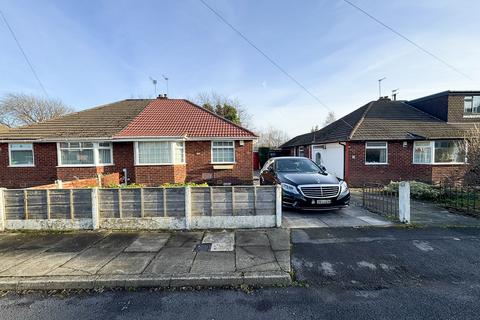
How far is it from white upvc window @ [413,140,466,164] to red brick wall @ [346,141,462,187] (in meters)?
0.28

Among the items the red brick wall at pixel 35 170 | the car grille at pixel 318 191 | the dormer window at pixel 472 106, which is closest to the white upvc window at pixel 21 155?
the red brick wall at pixel 35 170

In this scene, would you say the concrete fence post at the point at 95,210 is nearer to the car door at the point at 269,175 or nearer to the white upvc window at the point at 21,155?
the car door at the point at 269,175

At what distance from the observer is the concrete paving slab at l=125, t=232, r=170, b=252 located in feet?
13.8

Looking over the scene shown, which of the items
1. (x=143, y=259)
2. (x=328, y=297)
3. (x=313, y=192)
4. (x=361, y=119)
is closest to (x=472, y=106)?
(x=361, y=119)

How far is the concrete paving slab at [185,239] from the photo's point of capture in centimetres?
438

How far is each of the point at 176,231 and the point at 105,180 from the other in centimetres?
515

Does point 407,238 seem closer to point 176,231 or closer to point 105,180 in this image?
point 176,231

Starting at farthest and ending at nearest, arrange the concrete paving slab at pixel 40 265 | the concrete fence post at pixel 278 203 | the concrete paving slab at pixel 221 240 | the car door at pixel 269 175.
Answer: the car door at pixel 269 175 → the concrete fence post at pixel 278 203 → the concrete paving slab at pixel 221 240 → the concrete paving slab at pixel 40 265

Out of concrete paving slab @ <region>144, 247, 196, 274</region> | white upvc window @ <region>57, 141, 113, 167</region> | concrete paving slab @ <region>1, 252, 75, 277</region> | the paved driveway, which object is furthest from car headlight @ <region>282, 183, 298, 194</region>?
white upvc window @ <region>57, 141, 113, 167</region>

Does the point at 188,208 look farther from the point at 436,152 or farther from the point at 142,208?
the point at 436,152

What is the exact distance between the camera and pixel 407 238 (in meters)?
4.73

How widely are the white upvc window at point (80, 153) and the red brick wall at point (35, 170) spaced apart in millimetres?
575

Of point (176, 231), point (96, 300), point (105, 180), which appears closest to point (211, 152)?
point (105, 180)

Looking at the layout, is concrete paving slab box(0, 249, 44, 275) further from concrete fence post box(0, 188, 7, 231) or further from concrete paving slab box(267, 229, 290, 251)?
concrete paving slab box(267, 229, 290, 251)
